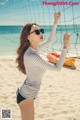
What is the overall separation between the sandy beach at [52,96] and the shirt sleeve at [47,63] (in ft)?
1.86

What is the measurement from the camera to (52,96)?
6.12 metres

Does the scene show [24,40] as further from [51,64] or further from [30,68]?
[51,64]


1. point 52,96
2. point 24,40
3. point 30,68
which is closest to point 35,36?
point 24,40

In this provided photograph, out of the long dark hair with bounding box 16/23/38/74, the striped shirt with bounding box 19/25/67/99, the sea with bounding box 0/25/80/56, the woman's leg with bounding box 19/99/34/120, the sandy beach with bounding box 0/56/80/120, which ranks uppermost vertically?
the long dark hair with bounding box 16/23/38/74

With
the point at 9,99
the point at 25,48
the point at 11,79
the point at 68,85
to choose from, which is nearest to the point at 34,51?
the point at 25,48

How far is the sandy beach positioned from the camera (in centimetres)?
493

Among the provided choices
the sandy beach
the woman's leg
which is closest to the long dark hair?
the woman's leg

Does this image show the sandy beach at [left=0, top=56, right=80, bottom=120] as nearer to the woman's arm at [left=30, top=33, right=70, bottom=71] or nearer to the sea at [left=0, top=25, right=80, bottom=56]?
the woman's arm at [left=30, top=33, right=70, bottom=71]

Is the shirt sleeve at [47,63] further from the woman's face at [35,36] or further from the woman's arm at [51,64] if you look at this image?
the woman's face at [35,36]

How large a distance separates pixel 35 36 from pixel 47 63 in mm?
281

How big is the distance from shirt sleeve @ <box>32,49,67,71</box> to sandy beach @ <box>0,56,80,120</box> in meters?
0.57

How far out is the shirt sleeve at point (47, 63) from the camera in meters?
2.70

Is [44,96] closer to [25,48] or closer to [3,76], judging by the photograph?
[3,76]

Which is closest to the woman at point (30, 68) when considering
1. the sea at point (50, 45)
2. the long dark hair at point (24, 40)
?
the long dark hair at point (24, 40)
